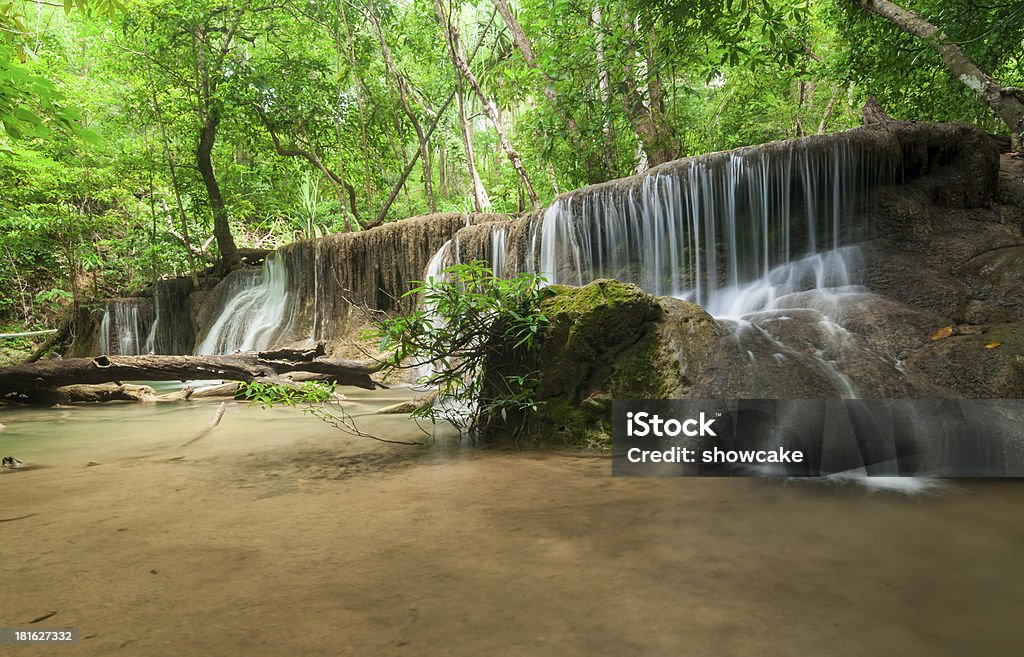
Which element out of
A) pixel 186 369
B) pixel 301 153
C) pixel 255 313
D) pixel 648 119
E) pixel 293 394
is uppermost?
pixel 301 153

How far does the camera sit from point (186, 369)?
5.53 metres

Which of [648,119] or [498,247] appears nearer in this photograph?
[498,247]

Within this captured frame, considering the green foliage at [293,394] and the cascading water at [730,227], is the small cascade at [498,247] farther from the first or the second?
the green foliage at [293,394]

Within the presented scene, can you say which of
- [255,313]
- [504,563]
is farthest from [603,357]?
[255,313]

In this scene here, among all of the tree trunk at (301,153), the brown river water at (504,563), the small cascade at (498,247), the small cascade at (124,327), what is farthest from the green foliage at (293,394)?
the small cascade at (124,327)

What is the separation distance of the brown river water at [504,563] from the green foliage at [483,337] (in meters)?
0.75

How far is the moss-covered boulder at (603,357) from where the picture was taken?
3.27 m

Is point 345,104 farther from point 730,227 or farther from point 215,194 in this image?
point 730,227

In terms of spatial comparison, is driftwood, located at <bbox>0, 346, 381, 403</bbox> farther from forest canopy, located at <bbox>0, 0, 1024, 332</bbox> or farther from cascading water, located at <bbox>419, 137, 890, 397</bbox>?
forest canopy, located at <bbox>0, 0, 1024, 332</bbox>

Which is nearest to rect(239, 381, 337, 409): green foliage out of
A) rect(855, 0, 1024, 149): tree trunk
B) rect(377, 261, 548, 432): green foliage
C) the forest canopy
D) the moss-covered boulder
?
rect(377, 261, 548, 432): green foliage

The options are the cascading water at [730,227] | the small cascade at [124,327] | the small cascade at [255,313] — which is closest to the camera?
the cascading water at [730,227]

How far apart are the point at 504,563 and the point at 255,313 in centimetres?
1210

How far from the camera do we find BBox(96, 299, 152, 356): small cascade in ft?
42.5

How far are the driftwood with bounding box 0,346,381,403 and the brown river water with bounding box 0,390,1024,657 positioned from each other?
106 inches
